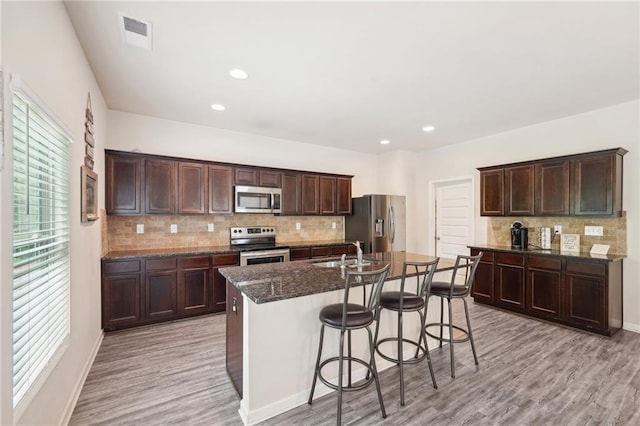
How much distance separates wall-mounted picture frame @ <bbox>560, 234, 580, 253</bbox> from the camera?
390 cm

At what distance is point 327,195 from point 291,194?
75 cm

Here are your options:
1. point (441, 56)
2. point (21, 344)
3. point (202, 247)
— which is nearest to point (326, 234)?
point (202, 247)

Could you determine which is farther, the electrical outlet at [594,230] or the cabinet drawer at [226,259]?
the cabinet drawer at [226,259]

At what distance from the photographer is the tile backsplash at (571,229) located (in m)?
3.63

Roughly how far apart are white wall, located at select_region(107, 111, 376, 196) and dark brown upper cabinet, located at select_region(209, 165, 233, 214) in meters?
0.42

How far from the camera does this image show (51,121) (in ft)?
5.53

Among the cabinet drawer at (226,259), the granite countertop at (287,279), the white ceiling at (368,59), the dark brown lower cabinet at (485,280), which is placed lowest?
the dark brown lower cabinet at (485,280)

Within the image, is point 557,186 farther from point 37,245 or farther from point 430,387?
point 37,245

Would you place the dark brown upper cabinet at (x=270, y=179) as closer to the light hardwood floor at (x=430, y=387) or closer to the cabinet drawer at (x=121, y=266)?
the cabinet drawer at (x=121, y=266)

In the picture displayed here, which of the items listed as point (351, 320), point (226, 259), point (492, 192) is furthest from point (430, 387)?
point (492, 192)

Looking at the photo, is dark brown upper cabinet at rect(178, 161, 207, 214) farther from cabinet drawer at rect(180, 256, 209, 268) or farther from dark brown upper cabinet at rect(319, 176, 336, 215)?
dark brown upper cabinet at rect(319, 176, 336, 215)

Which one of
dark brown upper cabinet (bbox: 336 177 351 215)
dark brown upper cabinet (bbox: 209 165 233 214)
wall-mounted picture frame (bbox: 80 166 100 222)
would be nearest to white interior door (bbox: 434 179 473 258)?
dark brown upper cabinet (bbox: 336 177 351 215)

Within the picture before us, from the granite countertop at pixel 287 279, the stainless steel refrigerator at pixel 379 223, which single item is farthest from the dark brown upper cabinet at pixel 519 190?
the granite countertop at pixel 287 279

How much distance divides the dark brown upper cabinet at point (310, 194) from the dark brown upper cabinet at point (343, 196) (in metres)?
0.46
